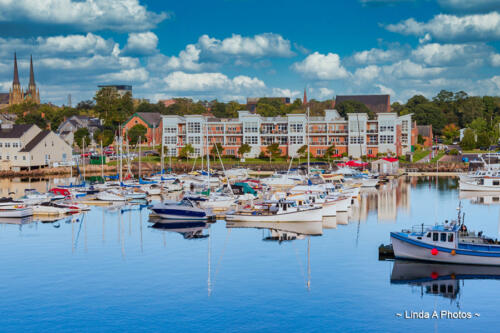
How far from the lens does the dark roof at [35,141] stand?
9675cm

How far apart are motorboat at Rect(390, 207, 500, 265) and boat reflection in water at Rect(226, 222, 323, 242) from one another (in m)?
10.2

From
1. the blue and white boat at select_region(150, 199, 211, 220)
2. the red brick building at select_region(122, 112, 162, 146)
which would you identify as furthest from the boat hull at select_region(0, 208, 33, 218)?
the red brick building at select_region(122, 112, 162, 146)

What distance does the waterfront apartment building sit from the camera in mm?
105750

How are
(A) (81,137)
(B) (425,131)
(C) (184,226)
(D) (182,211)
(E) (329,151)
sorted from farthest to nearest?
1. (B) (425,131)
2. (A) (81,137)
3. (E) (329,151)
4. (D) (182,211)
5. (C) (184,226)

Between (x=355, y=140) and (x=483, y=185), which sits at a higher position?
(x=355, y=140)

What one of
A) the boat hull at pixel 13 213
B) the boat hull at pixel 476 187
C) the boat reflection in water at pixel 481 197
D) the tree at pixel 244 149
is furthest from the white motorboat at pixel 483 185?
the boat hull at pixel 13 213

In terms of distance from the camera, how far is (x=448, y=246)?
33.1 metres

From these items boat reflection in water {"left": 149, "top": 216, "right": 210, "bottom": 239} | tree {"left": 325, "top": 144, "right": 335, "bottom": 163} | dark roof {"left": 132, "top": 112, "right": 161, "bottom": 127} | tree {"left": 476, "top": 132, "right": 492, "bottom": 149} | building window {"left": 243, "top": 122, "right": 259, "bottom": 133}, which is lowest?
boat reflection in water {"left": 149, "top": 216, "right": 210, "bottom": 239}

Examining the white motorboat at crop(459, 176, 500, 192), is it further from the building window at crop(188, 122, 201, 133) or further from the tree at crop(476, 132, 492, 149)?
the building window at crop(188, 122, 201, 133)

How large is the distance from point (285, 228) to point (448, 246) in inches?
598

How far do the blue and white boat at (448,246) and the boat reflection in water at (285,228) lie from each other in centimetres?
1023

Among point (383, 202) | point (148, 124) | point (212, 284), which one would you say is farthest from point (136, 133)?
point (212, 284)

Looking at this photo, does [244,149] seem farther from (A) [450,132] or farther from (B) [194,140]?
(A) [450,132]

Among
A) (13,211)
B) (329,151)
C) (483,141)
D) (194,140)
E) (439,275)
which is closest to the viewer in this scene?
(439,275)
